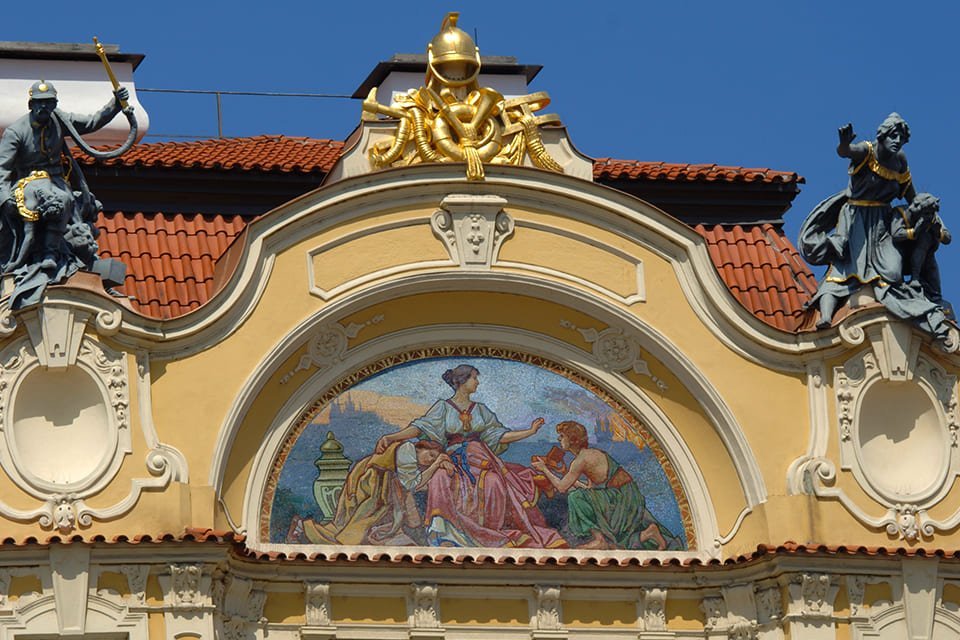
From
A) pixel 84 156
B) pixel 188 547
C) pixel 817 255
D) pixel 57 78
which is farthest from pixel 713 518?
pixel 57 78

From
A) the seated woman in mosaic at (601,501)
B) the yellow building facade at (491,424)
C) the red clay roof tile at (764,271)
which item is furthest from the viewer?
the red clay roof tile at (764,271)

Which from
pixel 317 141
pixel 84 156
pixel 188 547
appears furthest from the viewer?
pixel 317 141

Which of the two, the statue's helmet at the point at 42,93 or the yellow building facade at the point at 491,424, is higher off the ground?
the statue's helmet at the point at 42,93

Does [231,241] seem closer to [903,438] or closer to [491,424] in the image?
[491,424]

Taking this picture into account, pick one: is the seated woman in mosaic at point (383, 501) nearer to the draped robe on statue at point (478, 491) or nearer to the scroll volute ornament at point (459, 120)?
the draped robe on statue at point (478, 491)

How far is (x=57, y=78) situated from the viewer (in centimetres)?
2656

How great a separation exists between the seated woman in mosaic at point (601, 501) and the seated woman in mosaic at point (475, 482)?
195 mm

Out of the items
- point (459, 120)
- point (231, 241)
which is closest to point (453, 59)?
point (459, 120)

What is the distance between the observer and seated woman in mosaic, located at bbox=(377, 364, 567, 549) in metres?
21.9

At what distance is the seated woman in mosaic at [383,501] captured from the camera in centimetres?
2162

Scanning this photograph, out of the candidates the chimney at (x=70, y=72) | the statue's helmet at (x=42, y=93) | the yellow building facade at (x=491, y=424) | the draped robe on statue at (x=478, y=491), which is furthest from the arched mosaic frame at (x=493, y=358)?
the chimney at (x=70, y=72)

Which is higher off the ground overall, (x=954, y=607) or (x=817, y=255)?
(x=817, y=255)

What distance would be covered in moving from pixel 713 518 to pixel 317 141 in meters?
5.23

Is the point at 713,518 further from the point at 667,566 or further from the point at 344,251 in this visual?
the point at 344,251
